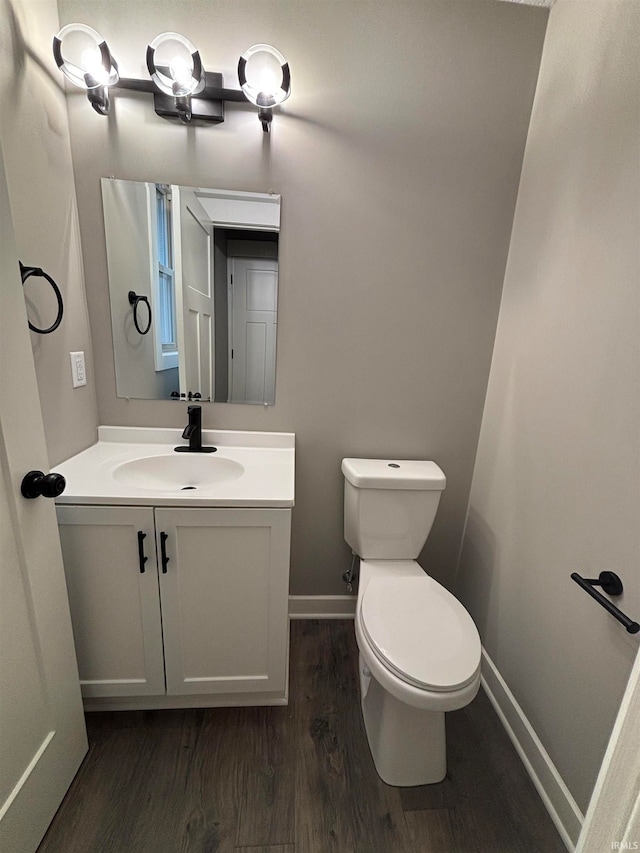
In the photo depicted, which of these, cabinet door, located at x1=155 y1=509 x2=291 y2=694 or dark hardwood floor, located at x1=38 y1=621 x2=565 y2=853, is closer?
dark hardwood floor, located at x1=38 y1=621 x2=565 y2=853

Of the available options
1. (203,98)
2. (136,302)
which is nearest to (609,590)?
(136,302)

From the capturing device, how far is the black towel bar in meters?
0.87

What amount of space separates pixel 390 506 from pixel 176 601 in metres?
0.84

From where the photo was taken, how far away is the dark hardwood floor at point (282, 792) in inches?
40.5

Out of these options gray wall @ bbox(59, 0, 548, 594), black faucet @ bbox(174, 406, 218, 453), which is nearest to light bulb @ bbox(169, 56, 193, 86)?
gray wall @ bbox(59, 0, 548, 594)

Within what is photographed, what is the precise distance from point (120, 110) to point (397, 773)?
93.6 inches

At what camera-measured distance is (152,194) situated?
4.42 feet

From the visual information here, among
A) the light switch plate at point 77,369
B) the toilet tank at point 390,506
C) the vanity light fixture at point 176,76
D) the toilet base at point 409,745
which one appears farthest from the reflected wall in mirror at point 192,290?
the toilet base at point 409,745

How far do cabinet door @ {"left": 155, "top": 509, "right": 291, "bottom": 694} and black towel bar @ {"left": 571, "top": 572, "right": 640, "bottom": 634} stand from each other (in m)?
0.82

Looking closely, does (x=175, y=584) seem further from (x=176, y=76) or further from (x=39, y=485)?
(x=176, y=76)

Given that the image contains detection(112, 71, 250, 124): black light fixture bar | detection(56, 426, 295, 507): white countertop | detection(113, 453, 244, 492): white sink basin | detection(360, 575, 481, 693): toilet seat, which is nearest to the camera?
detection(360, 575, 481, 693): toilet seat

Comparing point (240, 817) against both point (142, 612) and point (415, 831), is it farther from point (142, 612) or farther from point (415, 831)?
point (142, 612)

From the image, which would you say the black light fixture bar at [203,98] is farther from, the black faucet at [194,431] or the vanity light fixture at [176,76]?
the black faucet at [194,431]

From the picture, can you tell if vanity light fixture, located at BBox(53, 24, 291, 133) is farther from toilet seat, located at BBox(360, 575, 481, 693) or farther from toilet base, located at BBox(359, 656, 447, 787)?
toilet base, located at BBox(359, 656, 447, 787)
